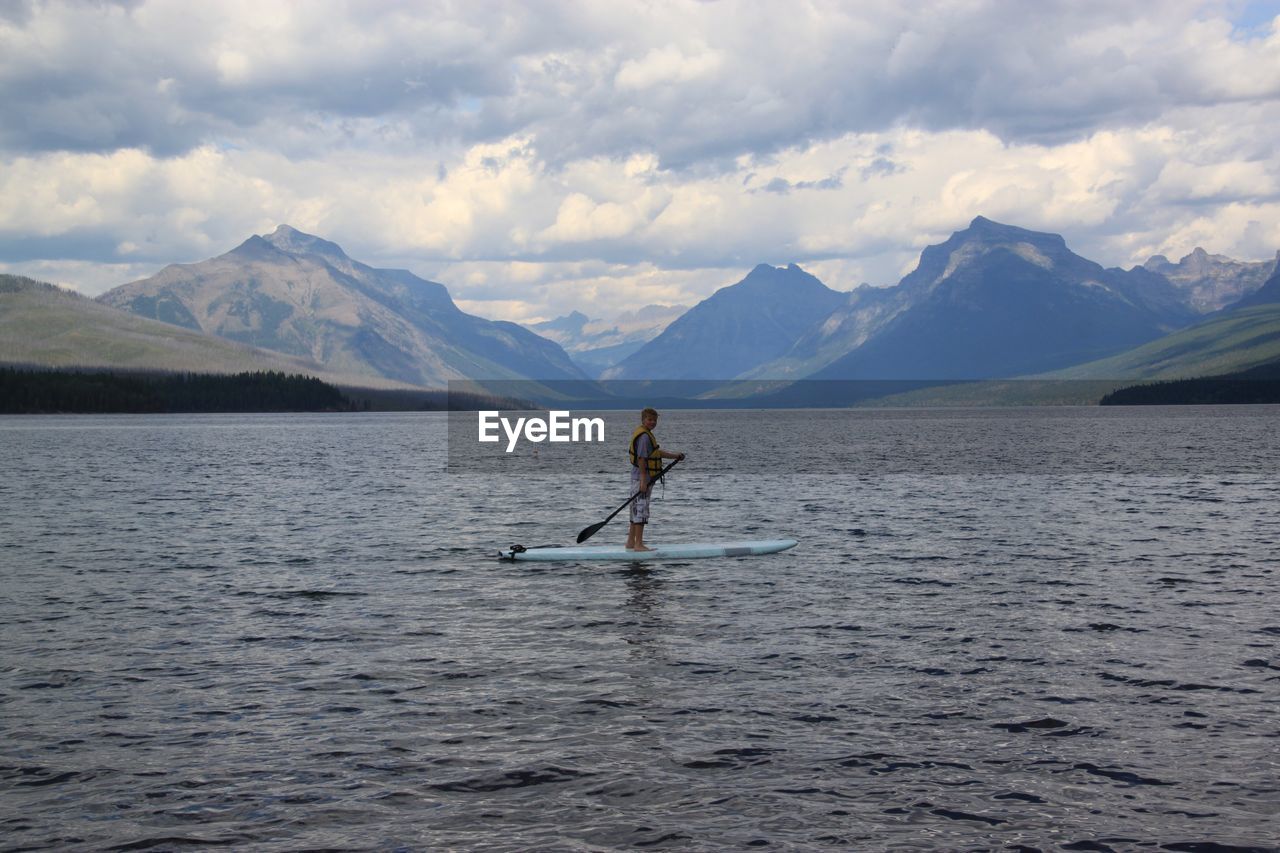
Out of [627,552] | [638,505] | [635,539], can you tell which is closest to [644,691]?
[638,505]

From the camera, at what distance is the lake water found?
14938 mm

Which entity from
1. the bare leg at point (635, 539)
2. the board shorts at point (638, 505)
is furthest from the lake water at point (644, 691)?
the board shorts at point (638, 505)

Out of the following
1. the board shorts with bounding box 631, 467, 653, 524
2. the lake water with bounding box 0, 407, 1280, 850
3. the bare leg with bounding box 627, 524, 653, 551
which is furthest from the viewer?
the bare leg with bounding box 627, 524, 653, 551

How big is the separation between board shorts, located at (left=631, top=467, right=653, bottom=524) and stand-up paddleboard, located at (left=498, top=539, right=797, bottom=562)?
1.39m

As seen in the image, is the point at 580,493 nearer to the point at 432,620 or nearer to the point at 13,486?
the point at 13,486

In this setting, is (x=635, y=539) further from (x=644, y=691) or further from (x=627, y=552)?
(x=644, y=691)

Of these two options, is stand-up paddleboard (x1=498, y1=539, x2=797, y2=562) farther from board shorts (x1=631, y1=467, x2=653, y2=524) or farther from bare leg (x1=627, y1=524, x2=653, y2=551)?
board shorts (x1=631, y1=467, x2=653, y2=524)

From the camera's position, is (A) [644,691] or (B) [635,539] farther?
(B) [635,539]

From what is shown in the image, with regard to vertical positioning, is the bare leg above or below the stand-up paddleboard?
above

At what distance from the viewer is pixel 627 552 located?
128 feet

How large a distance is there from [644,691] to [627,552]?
17725 millimetres

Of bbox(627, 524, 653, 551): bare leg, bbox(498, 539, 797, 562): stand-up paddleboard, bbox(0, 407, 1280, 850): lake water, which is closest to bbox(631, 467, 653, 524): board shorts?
bbox(627, 524, 653, 551): bare leg

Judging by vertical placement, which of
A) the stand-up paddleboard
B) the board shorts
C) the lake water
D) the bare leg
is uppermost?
the board shorts

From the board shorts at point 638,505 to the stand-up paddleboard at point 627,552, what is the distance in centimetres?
139
